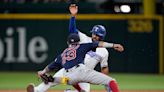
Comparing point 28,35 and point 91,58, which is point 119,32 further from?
point 91,58

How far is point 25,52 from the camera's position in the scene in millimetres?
19938

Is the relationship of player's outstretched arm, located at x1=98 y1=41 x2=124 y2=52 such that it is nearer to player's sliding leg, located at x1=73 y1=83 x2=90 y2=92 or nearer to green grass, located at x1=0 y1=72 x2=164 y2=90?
player's sliding leg, located at x1=73 y1=83 x2=90 y2=92

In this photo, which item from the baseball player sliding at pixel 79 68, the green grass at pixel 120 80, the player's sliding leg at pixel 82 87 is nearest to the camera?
the baseball player sliding at pixel 79 68

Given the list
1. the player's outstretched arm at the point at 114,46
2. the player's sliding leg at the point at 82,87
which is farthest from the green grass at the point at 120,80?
the player's outstretched arm at the point at 114,46

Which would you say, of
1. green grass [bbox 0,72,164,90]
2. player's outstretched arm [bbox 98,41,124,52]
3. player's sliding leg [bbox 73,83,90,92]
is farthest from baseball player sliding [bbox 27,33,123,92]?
green grass [bbox 0,72,164,90]

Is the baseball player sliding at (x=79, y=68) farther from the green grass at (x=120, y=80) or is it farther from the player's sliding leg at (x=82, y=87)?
the green grass at (x=120, y=80)

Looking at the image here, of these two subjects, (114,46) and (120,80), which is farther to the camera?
(120,80)

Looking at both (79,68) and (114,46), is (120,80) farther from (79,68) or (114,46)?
(114,46)

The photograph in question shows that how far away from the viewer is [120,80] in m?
17.5

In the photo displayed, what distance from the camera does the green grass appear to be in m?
15.6

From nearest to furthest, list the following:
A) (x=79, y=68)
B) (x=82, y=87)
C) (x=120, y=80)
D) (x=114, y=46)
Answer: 1. (x=114, y=46)
2. (x=79, y=68)
3. (x=82, y=87)
4. (x=120, y=80)

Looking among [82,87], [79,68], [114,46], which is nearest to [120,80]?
[82,87]

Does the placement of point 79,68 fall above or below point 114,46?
below

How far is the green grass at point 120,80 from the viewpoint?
15641 millimetres
